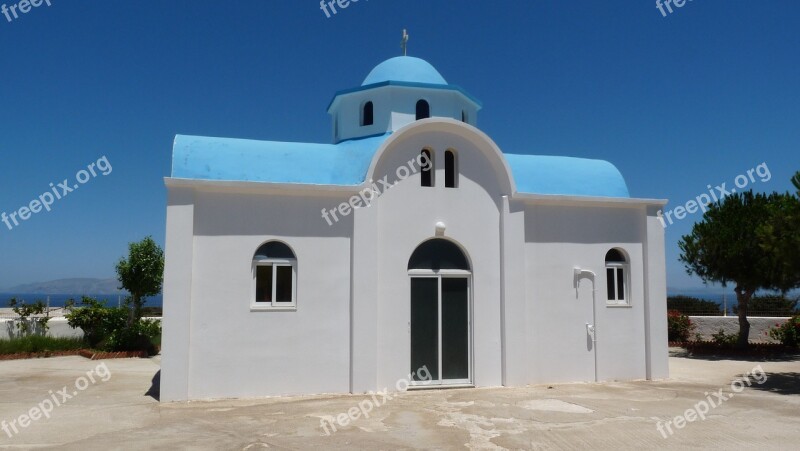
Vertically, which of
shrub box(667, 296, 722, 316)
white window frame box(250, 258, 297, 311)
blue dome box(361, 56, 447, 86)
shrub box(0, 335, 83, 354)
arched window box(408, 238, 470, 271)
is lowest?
shrub box(0, 335, 83, 354)

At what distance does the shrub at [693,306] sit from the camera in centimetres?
2603

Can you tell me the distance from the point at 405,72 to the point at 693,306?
17742 mm

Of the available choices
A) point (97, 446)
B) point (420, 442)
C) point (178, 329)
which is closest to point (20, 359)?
point (178, 329)

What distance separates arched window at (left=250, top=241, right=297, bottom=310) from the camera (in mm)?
12156

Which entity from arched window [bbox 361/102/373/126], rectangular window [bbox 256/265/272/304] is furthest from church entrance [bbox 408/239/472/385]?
arched window [bbox 361/102/373/126]

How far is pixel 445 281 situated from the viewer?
13141mm

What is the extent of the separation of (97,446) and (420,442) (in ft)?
14.3

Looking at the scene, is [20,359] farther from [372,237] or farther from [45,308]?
[372,237]

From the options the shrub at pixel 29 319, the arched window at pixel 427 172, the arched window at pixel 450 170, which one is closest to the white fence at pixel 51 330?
the shrub at pixel 29 319

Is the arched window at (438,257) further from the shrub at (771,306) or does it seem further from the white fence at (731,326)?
the shrub at (771,306)

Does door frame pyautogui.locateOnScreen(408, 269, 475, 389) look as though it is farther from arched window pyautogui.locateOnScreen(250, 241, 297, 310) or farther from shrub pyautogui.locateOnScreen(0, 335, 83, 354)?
shrub pyautogui.locateOnScreen(0, 335, 83, 354)

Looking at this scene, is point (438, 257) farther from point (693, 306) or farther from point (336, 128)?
point (693, 306)

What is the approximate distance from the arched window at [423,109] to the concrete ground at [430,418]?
22.1ft

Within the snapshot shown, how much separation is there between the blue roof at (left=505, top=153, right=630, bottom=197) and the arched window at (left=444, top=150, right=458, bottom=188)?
4.75 ft
